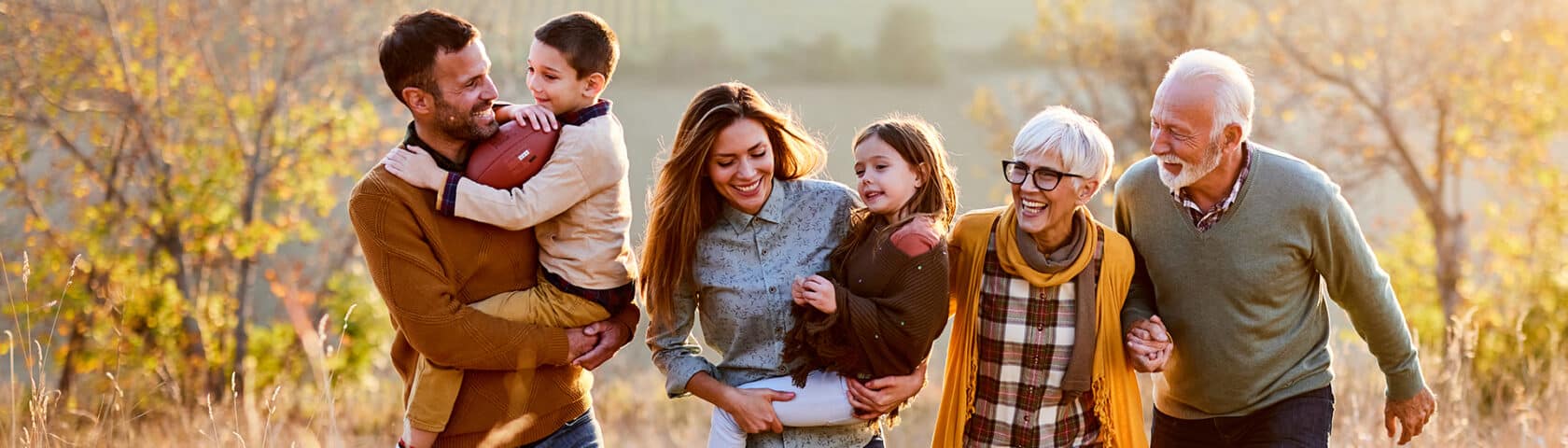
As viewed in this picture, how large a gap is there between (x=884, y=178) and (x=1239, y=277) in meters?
0.99

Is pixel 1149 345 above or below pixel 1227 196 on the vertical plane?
below

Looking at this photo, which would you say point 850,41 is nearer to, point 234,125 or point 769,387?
point 234,125

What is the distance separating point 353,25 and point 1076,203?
789 cm

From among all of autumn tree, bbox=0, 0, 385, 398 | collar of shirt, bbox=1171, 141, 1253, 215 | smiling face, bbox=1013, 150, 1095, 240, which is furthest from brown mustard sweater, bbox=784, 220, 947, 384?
autumn tree, bbox=0, 0, 385, 398

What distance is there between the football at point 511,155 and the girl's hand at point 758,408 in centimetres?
76

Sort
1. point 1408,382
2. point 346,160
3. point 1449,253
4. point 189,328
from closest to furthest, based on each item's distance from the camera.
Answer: point 1408,382, point 189,328, point 346,160, point 1449,253

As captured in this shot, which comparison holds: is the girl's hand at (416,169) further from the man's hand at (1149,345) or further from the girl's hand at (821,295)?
the man's hand at (1149,345)

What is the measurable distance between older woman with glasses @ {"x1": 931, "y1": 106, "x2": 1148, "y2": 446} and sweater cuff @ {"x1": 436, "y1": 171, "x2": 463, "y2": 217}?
1257 millimetres

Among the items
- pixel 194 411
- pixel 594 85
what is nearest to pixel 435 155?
pixel 594 85

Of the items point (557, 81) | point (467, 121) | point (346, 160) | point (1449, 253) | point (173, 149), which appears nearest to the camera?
point (467, 121)

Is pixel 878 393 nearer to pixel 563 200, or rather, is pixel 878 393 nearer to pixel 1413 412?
pixel 563 200

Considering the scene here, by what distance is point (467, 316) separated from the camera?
292 centimetres

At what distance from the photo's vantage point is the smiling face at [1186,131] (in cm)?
314

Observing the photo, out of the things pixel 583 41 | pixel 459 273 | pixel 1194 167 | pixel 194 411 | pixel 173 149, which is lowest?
pixel 194 411
